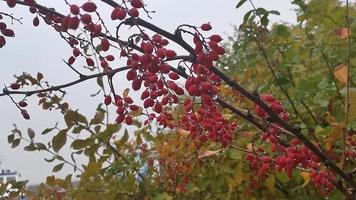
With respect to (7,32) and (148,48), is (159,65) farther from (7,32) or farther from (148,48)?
(7,32)

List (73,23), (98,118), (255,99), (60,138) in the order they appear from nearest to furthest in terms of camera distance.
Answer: (73,23) < (255,99) < (60,138) < (98,118)

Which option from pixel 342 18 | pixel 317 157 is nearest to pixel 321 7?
pixel 342 18

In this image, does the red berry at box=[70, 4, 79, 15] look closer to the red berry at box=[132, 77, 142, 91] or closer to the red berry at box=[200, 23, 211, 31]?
the red berry at box=[132, 77, 142, 91]

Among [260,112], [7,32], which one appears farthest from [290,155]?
[7,32]

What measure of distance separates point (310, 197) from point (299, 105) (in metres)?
0.45

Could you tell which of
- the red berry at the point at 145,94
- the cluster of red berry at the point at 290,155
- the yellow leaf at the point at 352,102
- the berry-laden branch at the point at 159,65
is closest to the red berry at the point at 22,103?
the berry-laden branch at the point at 159,65

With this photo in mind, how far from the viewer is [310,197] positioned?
1890 mm

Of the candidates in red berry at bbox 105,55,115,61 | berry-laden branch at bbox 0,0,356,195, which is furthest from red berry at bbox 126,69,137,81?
red berry at bbox 105,55,115,61

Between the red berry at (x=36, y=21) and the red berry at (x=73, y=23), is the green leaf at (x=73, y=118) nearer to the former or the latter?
the red berry at (x=36, y=21)

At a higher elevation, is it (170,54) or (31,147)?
(31,147)

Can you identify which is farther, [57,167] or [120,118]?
[57,167]

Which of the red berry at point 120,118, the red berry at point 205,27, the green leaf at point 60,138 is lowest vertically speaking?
the red berry at point 120,118

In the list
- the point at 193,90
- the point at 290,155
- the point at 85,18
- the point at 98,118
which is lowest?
the point at 290,155

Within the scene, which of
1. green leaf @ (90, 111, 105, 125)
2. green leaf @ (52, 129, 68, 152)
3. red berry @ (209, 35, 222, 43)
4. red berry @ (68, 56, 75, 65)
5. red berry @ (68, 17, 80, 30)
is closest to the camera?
red berry @ (68, 17, 80, 30)
